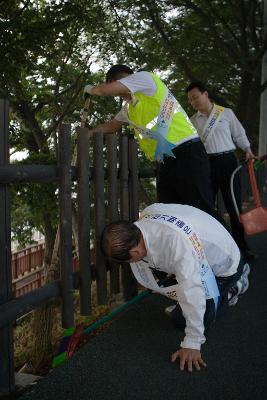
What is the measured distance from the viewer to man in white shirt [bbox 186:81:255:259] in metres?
3.50

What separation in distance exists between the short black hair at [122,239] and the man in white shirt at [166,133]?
2.49 feet

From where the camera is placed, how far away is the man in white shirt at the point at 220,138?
11.5 ft

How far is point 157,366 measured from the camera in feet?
5.97

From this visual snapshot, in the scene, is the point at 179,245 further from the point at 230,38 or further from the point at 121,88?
the point at 230,38

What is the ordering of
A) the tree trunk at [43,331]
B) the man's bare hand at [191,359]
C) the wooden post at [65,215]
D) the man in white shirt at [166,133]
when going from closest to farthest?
the man's bare hand at [191,359]
the wooden post at [65,215]
the man in white shirt at [166,133]
the tree trunk at [43,331]

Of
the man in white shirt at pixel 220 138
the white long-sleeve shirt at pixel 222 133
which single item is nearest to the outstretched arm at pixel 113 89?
the man in white shirt at pixel 220 138

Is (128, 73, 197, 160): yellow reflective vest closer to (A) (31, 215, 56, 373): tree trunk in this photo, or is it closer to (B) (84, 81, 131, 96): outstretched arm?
(B) (84, 81, 131, 96): outstretched arm

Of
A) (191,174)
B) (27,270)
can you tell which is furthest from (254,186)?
(27,270)

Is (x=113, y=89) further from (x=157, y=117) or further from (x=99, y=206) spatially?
(x=99, y=206)

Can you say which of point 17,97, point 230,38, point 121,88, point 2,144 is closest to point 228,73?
point 230,38

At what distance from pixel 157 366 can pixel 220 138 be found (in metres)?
2.26

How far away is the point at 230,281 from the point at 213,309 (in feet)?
1.07

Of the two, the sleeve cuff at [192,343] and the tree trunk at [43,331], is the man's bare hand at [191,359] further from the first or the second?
the tree trunk at [43,331]

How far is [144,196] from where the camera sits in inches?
402
